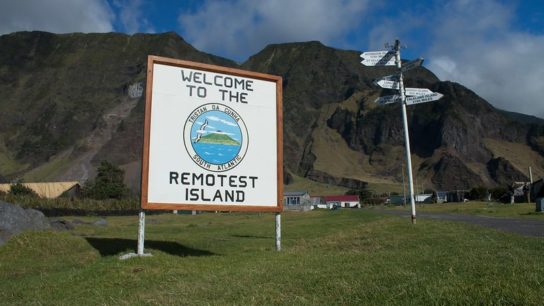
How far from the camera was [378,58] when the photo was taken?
68.9 feet

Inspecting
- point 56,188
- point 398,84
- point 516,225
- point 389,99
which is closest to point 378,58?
point 398,84

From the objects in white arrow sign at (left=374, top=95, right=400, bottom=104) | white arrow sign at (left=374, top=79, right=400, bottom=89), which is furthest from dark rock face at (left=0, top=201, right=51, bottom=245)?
white arrow sign at (left=374, top=79, right=400, bottom=89)

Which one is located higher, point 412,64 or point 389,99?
point 412,64

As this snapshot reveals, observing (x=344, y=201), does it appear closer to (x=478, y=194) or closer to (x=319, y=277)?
(x=478, y=194)

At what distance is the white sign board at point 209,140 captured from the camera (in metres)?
12.2

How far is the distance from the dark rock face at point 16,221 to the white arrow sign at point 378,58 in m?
14.5

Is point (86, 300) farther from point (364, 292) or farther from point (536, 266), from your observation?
point (536, 266)

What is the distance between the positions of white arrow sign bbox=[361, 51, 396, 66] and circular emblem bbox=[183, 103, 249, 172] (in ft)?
30.2

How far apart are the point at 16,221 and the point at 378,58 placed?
51.3ft

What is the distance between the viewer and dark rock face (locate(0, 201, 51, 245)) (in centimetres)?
1780

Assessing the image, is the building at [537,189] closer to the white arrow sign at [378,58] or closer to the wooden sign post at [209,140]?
the white arrow sign at [378,58]

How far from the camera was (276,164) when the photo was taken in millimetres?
13805

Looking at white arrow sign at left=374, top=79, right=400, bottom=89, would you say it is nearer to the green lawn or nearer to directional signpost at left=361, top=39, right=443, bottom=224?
directional signpost at left=361, top=39, right=443, bottom=224

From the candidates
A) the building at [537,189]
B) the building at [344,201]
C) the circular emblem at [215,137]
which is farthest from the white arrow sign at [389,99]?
the building at [344,201]
